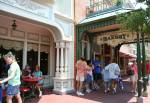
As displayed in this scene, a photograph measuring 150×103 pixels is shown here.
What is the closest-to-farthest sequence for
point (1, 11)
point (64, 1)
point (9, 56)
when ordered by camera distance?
point (9, 56), point (1, 11), point (64, 1)

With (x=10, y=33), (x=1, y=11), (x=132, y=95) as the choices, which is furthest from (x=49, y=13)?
(x=132, y=95)

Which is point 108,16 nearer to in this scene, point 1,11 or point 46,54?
point 46,54

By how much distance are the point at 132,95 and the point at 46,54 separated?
5129 mm

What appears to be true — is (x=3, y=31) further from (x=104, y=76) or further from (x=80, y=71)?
(x=104, y=76)

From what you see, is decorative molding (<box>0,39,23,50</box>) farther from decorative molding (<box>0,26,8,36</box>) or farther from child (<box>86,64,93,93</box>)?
child (<box>86,64,93,93</box>)

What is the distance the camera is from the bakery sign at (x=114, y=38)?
14223 millimetres

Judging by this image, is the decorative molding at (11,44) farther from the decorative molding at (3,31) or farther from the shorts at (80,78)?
the shorts at (80,78)

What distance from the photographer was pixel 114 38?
14.7 metres

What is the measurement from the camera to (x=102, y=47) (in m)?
19.7

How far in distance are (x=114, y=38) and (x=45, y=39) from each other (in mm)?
3986

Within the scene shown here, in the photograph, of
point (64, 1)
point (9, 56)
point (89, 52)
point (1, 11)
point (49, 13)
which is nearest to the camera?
point (9, 56)

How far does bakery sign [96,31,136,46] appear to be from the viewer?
14223 mm

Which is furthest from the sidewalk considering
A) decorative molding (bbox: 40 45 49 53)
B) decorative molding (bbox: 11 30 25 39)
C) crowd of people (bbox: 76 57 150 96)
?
decorative molding (bbox: 11 30 25 39)

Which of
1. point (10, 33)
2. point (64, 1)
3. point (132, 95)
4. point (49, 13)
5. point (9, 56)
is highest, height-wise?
point (64, 1)
